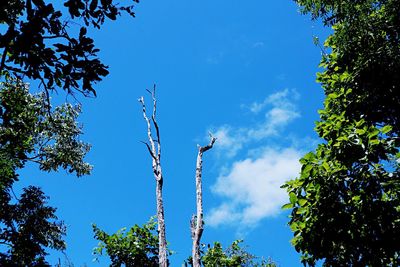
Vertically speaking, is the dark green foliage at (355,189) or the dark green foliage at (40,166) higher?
the dark green foliage at (40,166)

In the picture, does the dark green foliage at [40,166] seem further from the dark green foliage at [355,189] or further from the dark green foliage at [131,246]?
the dark green foliage at [355,189]

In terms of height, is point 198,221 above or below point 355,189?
above


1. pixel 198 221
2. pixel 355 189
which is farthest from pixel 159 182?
pixel 355 189

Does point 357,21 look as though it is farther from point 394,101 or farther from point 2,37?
point 2,37

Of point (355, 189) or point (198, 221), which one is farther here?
point (198, 221)

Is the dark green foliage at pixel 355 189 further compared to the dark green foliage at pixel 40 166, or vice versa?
the dark green foliage at pixel 40 166

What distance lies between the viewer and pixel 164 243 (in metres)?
16.9

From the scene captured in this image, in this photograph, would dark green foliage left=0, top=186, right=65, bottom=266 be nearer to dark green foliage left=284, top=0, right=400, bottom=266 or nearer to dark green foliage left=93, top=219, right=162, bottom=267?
dark green foliage left=93, top=219, right=162, bottom=267

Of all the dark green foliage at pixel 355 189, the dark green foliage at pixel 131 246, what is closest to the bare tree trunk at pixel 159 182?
the dark green foliage at pixel 131 246

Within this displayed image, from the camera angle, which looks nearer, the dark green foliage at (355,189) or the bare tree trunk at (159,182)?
the dark green foliage at (355,189)

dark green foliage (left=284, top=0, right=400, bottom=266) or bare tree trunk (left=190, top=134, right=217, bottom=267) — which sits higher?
bare tree trunk (left=190, top=134, right=217, bottom=267)

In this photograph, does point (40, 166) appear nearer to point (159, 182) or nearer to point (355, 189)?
point (159, 182)

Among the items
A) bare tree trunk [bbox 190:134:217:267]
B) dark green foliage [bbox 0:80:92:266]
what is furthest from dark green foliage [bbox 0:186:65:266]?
bare tree trunk [bbox 190:134:217:267]

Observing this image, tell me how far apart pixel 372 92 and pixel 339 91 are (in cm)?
90
